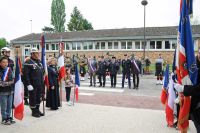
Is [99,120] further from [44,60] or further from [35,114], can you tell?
[44,60]

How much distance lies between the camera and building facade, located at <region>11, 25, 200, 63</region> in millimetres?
36312

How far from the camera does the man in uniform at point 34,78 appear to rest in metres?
9.02

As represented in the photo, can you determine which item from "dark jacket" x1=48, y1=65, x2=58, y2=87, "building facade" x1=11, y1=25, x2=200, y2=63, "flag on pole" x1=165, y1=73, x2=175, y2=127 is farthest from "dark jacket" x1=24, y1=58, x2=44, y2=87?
"building facade" x1=11, y1=25, x2=200, y2=63

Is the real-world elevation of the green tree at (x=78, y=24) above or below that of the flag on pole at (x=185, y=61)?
above

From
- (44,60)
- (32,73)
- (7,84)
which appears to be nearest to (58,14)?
(44,60)

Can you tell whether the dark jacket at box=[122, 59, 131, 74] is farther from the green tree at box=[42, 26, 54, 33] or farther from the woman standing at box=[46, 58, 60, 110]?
the green tree at box=[42, 26, 54, 33]

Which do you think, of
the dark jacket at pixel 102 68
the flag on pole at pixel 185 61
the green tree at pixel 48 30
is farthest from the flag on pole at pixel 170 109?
the green tree at pixel 48 30

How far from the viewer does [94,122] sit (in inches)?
336

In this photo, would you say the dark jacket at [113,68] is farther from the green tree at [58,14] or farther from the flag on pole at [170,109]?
the green tree at [58,14]

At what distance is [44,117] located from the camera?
30.2 feet

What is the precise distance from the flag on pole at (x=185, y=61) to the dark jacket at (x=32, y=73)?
526 cm

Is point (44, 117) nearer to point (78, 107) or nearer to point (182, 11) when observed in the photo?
point (78, 107)

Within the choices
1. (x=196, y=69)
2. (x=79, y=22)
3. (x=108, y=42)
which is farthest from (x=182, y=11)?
(x=79, y=22)

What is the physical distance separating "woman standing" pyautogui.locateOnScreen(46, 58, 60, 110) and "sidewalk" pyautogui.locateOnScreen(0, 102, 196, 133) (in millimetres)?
279
